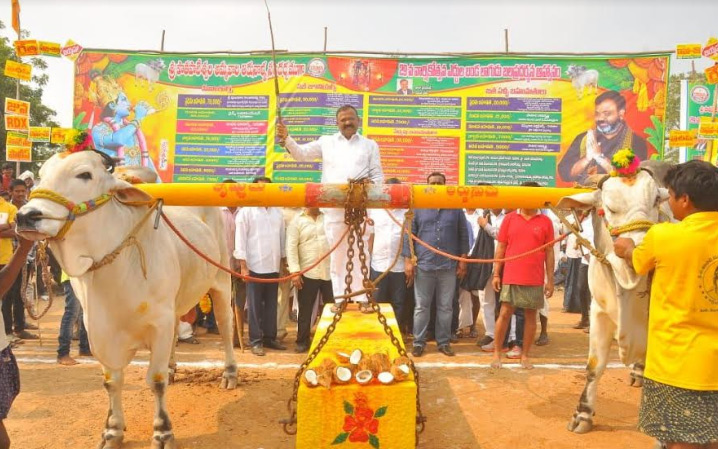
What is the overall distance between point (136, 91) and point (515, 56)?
6.90m

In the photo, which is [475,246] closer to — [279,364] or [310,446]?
[279,364]

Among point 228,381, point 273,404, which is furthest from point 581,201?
point 228,381

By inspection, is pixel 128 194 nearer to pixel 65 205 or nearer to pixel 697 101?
pixel 65 205

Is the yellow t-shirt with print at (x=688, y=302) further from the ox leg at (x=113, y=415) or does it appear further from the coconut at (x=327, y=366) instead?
the ox leg at (x=113, y=415)

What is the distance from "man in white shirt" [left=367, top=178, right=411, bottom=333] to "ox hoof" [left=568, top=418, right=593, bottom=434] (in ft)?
10.9

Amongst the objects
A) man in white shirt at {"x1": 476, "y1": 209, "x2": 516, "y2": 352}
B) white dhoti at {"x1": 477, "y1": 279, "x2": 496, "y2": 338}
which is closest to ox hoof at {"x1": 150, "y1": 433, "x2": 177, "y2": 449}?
man in white shirt at {"x1": 476, "y1": 209, "x2": 516, "y2": 352}

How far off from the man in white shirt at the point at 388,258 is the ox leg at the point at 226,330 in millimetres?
2411

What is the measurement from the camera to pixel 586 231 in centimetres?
868

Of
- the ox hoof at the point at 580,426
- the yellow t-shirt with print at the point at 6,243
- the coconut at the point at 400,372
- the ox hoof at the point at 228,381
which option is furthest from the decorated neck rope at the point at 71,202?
the ox hoof at the point at 580,426

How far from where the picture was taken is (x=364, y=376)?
3.57 m

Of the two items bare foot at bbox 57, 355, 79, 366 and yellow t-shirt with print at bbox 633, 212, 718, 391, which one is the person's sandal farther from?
yellow t-shirt with print at bbox 633, 212, 718, 391

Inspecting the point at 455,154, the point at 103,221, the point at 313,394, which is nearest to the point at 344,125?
the point at 103,221

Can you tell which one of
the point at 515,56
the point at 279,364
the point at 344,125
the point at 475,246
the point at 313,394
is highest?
the point at 515,56

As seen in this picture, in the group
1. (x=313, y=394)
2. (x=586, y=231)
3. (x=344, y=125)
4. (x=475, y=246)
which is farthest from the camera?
(x=586, y=231)
